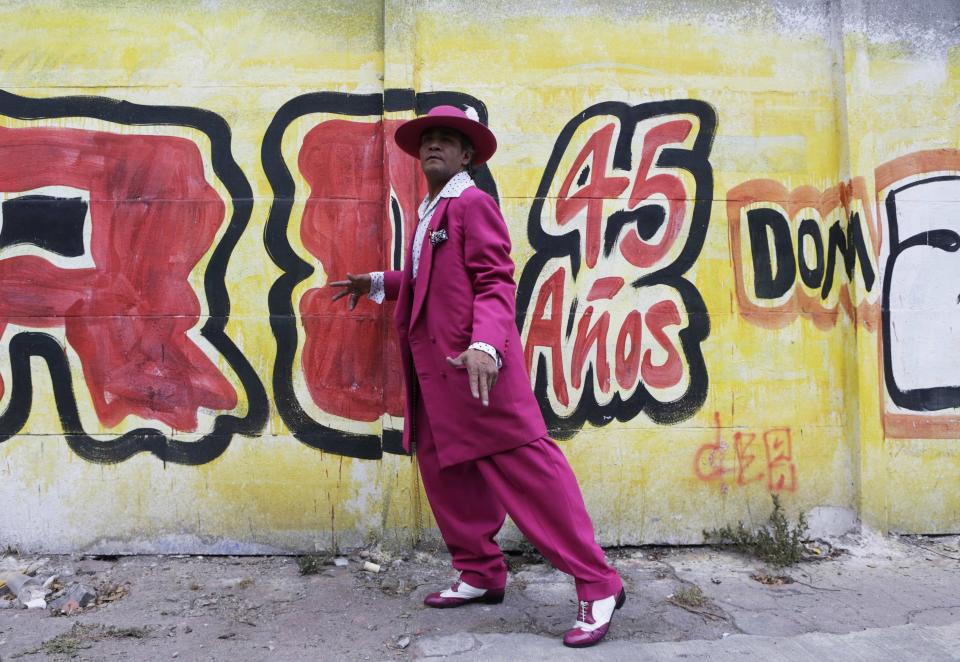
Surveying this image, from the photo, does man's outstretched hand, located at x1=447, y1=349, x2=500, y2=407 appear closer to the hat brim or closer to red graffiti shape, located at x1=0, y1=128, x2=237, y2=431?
the hat brim

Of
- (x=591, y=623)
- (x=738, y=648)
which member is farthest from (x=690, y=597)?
(x=591, y=623)

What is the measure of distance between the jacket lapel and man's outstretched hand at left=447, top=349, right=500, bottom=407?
15.9 inches

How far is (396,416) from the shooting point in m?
3.45

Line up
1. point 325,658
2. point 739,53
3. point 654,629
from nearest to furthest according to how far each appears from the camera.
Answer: point 325,658
point 654,629
point 739,53

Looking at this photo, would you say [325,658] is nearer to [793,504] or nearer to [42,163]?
[793,504]

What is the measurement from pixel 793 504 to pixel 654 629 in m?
1.30

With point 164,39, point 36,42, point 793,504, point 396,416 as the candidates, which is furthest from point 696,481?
point 36,42

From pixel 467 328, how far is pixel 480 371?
11.3 inches

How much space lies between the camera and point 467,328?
108 inches

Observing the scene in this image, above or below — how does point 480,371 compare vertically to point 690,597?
above

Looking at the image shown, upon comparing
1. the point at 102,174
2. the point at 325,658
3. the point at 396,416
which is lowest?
the point at 325,658

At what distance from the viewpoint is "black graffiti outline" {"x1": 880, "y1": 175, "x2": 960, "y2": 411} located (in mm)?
3680

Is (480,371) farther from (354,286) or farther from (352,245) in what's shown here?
(352,245)

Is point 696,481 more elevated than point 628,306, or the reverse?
point 628,306
